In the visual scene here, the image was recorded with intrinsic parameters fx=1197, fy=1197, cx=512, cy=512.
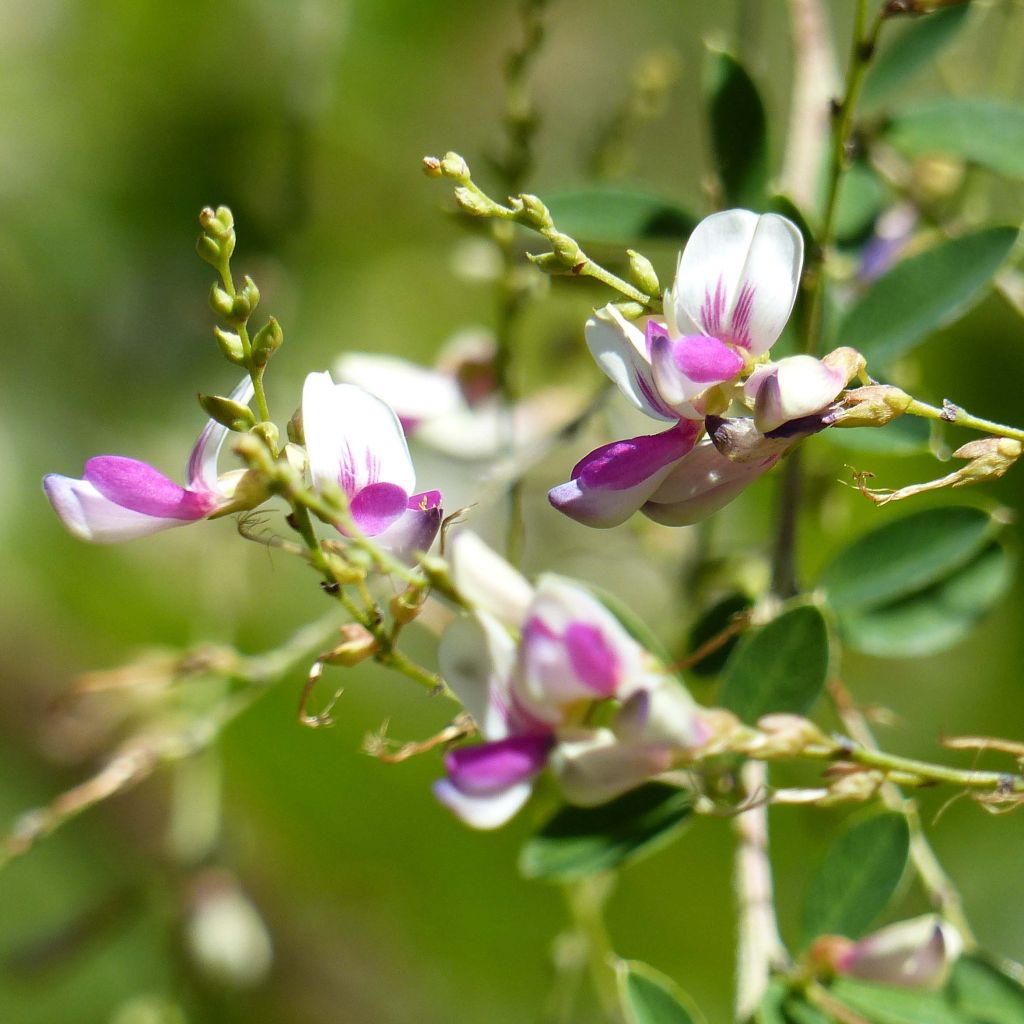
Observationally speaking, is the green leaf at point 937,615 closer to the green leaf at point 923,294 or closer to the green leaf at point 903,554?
the green leaf at point 903,554

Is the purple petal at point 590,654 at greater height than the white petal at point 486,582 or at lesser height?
lesser

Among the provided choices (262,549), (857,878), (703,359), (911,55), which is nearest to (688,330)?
(703,359)

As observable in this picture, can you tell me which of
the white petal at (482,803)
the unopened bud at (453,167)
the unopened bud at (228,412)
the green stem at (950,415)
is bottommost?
the white petal at (482,803)

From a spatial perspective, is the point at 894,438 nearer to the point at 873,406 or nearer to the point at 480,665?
the point at 873,406

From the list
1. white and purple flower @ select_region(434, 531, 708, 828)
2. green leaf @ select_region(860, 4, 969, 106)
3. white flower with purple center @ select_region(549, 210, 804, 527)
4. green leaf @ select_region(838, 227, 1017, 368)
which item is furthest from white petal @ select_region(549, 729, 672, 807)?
green leaf @ select_region(860, 4, 969, 106)

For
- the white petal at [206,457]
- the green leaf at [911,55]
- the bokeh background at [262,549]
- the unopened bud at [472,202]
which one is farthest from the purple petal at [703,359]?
the bokeh background at [262,549]
